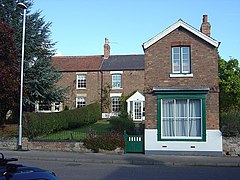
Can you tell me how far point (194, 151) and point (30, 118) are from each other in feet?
34.4

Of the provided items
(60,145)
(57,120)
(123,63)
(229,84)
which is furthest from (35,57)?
(229,84)

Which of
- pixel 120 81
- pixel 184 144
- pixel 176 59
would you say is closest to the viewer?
pixel 184 144

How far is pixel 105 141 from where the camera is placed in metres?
19.4

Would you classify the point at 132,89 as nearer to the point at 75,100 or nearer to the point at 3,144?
the point at 75,100

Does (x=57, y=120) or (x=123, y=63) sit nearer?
(x=57, y=120)

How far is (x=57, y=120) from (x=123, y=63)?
58.1 feet

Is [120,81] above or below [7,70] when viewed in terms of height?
above

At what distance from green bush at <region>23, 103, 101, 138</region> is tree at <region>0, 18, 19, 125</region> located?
1905 millimetres

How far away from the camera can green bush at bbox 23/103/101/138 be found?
21.1m

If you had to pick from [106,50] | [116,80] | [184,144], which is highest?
[106,50]

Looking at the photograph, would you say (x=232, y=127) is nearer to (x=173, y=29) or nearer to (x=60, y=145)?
(x=173, y=29)

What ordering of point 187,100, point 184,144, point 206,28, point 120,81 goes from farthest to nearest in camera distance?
1. point 120,81
2. point 206,28
3. point 187,100
4. point 184,144

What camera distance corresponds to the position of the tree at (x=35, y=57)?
93.2ft

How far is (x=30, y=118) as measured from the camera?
21047 mm
